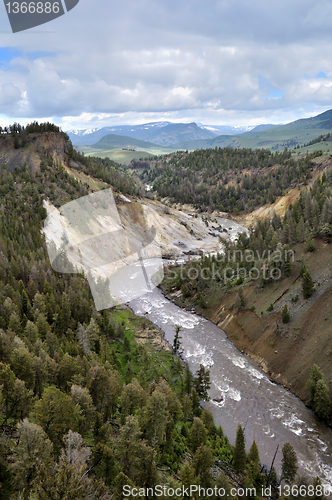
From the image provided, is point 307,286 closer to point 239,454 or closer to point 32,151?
point 239,454

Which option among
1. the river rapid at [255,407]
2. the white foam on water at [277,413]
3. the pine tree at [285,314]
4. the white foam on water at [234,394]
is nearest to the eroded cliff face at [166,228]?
the river rapid at [255,407]

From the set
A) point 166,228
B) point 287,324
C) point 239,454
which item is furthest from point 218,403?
point 166,228

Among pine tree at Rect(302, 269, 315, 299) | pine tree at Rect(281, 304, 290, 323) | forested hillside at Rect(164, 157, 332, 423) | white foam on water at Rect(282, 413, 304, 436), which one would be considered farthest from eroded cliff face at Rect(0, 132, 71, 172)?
white foam on water at Rect(282, 413, 304, 436)

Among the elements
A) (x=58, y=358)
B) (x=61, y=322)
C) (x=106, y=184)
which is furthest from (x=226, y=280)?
(x=106, y=184)

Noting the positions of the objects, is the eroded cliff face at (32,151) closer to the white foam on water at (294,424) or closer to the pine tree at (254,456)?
the white foam on water at (294,424)

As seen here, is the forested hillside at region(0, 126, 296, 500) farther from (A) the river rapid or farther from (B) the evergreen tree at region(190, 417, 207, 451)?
(A) the river rapid

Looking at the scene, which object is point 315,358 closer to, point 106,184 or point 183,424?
point 183,424
